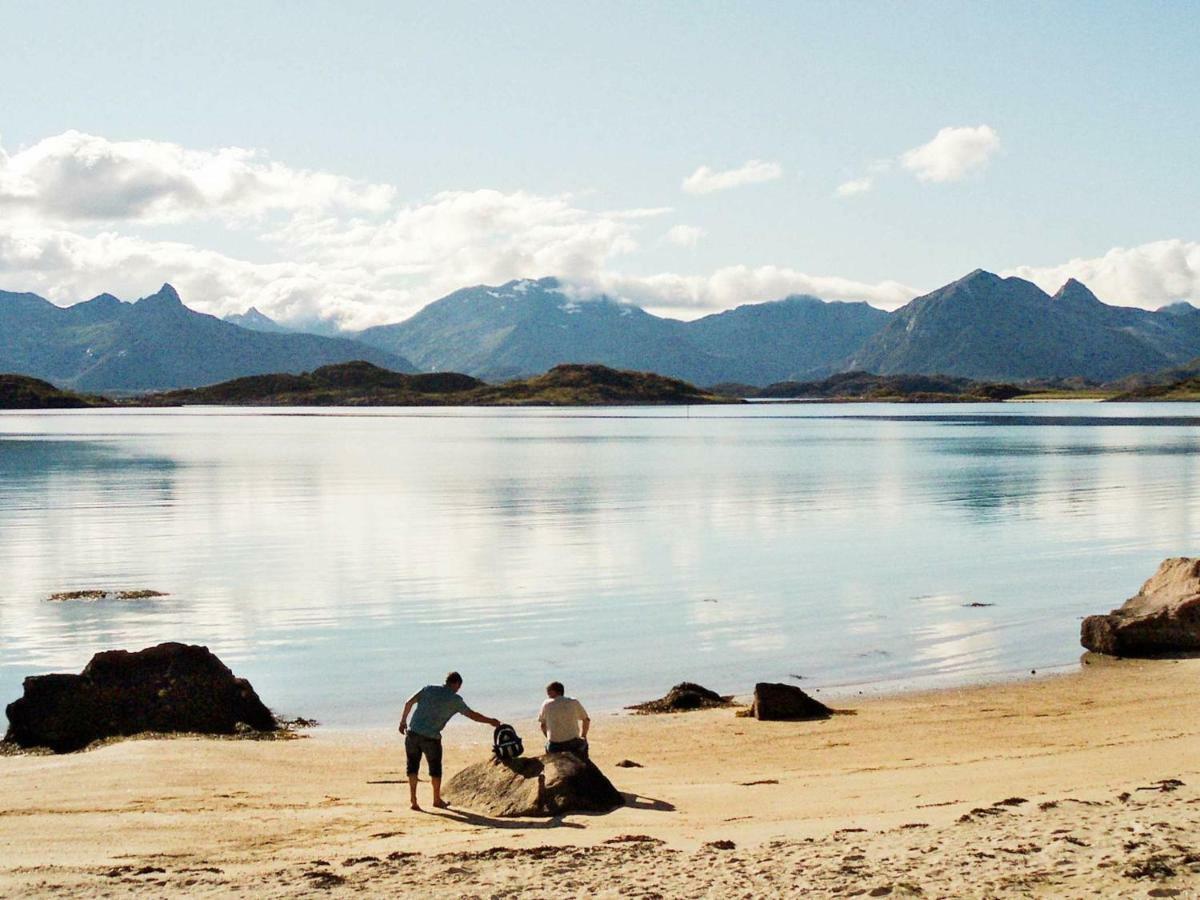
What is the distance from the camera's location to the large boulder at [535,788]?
18.5m

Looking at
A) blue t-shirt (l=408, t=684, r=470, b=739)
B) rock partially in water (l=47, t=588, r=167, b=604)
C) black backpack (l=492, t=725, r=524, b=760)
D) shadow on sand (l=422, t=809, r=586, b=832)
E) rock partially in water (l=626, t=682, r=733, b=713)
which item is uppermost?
blue t-shirt (l=408, t=684, r=470, b=739)

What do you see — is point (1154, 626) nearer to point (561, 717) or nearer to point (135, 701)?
point (561, 717)

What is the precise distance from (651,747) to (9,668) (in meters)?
18.3

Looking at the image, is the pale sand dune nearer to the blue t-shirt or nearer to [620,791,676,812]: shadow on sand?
[620,791,676,812]: shadow on sand

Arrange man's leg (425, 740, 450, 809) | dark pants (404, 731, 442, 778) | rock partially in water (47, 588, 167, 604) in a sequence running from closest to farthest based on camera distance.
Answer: man's leg (425, 740, 450, 809)
dark pants (404, 731, 442, 778)
rock partially in water (47, 588, 167, 604)

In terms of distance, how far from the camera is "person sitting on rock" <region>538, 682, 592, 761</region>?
1992 cm

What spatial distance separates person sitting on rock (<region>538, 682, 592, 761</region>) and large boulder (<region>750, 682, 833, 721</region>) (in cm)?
697

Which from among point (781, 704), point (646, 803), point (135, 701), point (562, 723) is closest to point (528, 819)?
point (646, 803)

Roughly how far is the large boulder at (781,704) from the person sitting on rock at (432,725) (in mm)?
8186

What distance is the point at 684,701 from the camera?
2747 cm

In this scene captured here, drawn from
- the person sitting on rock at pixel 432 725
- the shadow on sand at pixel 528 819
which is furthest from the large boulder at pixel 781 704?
the person sitting on rock at pixel 432 725

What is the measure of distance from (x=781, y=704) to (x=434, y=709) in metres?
9.09

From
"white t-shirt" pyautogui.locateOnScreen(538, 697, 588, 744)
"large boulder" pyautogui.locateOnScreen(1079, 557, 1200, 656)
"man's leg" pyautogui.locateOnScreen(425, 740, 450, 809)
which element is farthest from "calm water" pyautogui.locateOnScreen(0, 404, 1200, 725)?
"white t-shirt" pyautogui.locateOnScreen(538, 697, 588, 744)

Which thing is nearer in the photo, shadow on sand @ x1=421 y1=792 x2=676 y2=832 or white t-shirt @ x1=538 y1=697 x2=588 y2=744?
shadow on sand @ x1=421 y1=792 x2=676 y2=832
